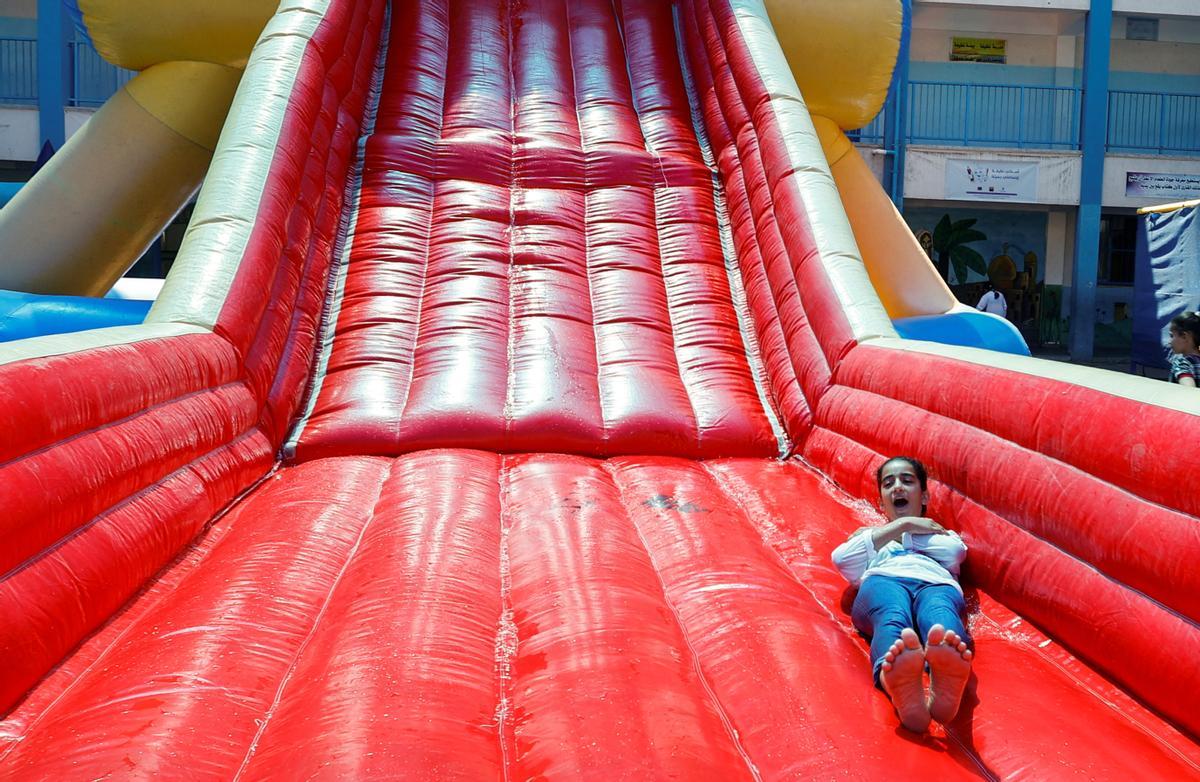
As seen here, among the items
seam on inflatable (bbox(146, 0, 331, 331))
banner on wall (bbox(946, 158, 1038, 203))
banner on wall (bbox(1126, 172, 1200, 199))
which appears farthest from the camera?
banner on wall (bbox(1126, 172, 1200, 199))

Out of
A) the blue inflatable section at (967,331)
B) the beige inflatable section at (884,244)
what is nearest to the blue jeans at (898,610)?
the blue inflatable section at (967,331)

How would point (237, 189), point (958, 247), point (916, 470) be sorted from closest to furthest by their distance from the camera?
1. point (916, 470)
2. point (237, 189)
3. point (958, 247)

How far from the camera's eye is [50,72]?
30.7 feet

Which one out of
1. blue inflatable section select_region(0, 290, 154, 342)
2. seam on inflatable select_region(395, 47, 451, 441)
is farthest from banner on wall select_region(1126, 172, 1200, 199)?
blue inflatable section select_region(0, 290, 154, 342)

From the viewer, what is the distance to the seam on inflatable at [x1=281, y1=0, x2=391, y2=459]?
9.00 feet

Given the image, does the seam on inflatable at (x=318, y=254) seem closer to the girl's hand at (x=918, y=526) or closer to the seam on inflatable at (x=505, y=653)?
the seam on inflatable at (x=505, y=653)

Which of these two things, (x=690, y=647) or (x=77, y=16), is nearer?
(x=690, y=647)

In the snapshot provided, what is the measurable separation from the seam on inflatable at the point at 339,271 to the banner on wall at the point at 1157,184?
9.89 meters

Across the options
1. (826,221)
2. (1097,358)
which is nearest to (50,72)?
(826,221)

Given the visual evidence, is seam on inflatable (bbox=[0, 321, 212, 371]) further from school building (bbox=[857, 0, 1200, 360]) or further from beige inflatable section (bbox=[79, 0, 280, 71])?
school building (bbox=[857, 0, 1200, 360])

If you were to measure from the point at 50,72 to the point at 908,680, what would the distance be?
33.8 ft

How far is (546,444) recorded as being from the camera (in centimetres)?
268

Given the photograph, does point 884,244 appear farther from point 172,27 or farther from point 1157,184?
point 1157,184

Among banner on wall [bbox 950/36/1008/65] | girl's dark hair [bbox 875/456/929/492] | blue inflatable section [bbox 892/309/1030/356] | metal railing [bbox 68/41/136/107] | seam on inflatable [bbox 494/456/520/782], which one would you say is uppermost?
banner on wall [bbox 950/36/1008/65]
